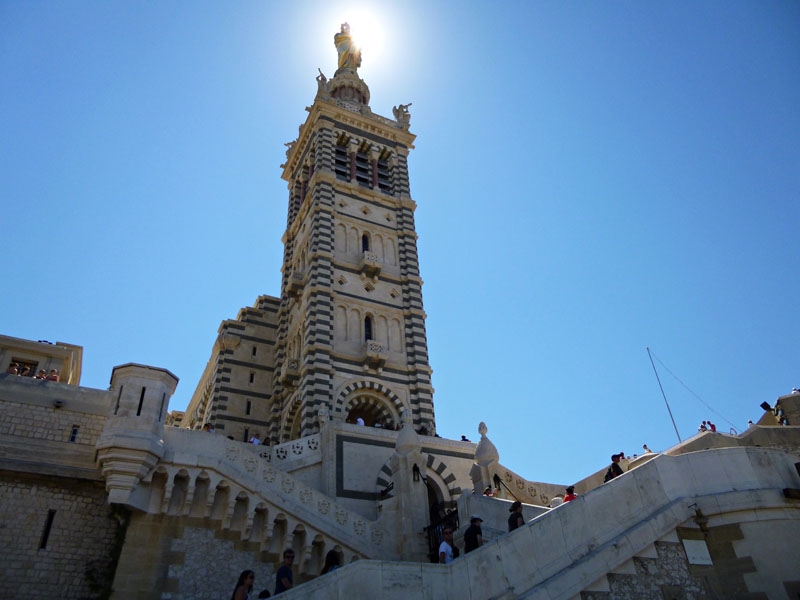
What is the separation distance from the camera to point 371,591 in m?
10.0

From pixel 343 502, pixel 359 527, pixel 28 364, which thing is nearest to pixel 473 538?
pixel 359 527

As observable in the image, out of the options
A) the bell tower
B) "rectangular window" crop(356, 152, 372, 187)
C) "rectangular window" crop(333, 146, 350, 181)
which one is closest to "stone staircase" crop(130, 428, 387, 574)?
the bell tower

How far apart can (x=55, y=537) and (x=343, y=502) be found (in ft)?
28.4

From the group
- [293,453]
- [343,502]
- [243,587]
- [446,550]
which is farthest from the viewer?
[343,502]

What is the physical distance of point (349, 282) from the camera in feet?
96.9

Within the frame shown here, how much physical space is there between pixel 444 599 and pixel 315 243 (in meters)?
21.4

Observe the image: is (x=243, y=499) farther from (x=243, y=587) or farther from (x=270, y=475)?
(x=243, y=587)

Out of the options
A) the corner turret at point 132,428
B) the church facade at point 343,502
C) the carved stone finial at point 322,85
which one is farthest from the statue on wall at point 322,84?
the corner turret at point 132,428

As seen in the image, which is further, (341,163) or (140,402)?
(341,163)

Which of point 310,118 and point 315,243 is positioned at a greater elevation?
point 310,118

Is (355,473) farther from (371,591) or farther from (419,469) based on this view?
(371,591)

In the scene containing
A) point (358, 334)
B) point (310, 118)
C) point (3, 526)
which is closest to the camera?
point (3, 526)

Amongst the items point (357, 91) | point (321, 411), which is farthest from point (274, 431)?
point (357, 91)

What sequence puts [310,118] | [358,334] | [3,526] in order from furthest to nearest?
[310,118] < [358,334] < [3,526]
